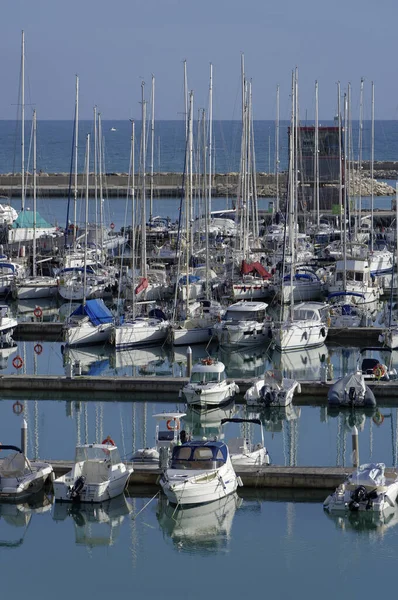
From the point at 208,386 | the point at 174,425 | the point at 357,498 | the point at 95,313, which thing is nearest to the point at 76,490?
the point at 174,425

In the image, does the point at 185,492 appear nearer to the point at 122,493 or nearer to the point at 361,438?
the point at 122,493

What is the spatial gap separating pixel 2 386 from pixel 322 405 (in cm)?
896

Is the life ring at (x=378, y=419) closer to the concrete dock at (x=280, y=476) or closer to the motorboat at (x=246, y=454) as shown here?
the motorboat at (x=246, y=454)

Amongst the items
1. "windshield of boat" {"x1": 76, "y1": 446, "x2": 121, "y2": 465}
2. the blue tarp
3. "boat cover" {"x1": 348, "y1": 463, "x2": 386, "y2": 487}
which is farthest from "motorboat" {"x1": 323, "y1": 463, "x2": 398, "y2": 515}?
the blue tarp

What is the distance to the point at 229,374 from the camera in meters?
37.4

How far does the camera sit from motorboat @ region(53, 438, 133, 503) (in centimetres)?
2483

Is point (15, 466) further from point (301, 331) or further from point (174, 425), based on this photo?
point (301, 331)

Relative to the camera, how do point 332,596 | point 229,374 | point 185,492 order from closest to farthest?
point 332,596 → point 185,492 → point 229,374

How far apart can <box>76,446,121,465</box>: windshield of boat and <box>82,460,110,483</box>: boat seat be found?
14 centimetres

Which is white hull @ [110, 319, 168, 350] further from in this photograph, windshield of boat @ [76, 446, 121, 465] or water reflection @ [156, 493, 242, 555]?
water reflection @ [156, 493, 242, 555]

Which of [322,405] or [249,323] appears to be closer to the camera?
[322,405]

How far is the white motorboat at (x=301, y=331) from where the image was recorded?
39219 millimetres

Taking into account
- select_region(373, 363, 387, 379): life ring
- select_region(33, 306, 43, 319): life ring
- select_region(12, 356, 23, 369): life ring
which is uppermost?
select_region(33, 306, 43, 319): life ring

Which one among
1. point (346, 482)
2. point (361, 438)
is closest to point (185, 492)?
point (346, 482)
